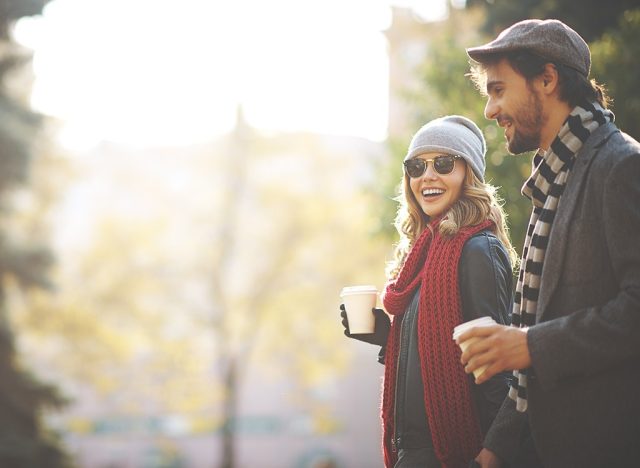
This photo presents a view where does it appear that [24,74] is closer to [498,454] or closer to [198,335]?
[198,335]

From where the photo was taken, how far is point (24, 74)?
51.6 feet

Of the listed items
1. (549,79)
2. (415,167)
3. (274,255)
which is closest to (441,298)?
(415,167)

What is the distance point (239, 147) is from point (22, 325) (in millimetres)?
8121

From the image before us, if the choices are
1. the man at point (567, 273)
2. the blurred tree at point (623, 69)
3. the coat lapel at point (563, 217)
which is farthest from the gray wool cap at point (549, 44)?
the blurred tree at point (623, 69)

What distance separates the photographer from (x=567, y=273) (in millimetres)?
2330

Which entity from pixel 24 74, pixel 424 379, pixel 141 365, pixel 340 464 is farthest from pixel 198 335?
pixel 424 379

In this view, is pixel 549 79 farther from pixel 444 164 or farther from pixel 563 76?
pixel 444 164

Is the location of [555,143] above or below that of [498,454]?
above

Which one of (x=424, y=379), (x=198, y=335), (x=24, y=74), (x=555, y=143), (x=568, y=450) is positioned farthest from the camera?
(x=198, y=335)

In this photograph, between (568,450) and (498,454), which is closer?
(568,450)

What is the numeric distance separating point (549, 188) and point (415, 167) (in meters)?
0.99

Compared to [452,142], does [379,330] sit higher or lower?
lower

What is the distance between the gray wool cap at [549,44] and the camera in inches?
99.2

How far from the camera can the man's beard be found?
255 cm
